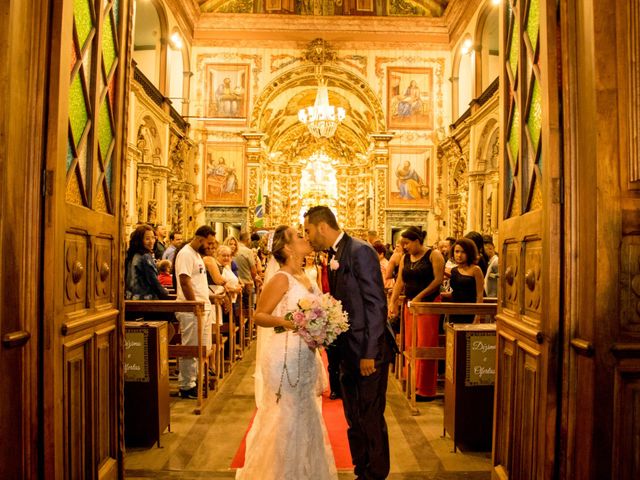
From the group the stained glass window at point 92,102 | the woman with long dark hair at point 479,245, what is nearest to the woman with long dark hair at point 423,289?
the woman with long dark hair at point 479,245

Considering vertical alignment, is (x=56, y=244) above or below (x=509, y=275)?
above

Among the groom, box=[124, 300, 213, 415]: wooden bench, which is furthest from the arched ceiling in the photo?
the groom

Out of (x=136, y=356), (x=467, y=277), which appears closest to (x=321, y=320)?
(x=136, y=356)

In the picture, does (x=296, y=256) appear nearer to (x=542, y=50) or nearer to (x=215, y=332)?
(x=542, y=50)

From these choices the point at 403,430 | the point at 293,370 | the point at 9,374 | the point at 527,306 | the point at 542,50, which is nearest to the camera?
the point at 9,374

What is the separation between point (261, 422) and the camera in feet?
13.9

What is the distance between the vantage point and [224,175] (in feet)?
71.7

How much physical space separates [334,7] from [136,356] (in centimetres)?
1943

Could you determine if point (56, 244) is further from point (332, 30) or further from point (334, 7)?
point (334, 7)

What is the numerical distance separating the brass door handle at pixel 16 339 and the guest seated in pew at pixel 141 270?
387cm

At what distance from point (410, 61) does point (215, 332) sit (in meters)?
17.1

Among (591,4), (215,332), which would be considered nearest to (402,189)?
(215,332)

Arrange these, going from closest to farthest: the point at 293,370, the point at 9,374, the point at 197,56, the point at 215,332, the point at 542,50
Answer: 1. the point at 9,374
2. the point at 542,50
3. the point at 293,370
4. the point at 215,332
5. the point at 197,56

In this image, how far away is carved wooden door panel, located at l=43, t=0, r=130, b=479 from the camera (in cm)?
285
